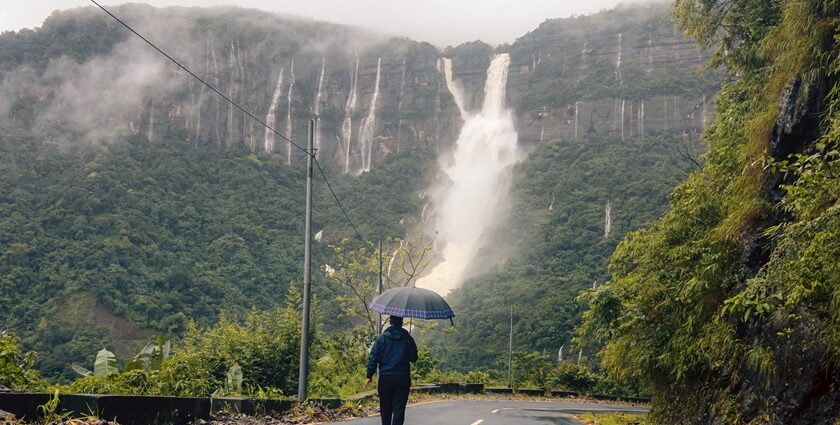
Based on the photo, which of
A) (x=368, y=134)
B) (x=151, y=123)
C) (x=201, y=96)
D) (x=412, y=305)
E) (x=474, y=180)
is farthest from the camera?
(x=368, y=134)

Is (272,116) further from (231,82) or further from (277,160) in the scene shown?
(277,160)

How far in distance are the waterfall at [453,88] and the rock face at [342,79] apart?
1336 mm

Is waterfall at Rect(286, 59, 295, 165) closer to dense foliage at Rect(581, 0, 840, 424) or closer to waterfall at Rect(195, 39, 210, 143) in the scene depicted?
waterfall at Rect(195, 39, 210, 143)

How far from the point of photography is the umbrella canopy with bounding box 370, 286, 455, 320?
28.0 feet

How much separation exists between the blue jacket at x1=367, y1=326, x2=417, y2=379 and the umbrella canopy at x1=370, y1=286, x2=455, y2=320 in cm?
27

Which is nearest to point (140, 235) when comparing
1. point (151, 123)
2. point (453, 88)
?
point (151, 123)

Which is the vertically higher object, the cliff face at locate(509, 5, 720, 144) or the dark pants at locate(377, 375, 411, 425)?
the cliff face at locate(509, 5, 720, 144)

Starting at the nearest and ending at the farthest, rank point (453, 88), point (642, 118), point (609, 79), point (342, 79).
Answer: point (642, 118), point (609, 79), point (342, 79), point (453, 88)

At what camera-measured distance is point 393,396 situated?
8219 mm

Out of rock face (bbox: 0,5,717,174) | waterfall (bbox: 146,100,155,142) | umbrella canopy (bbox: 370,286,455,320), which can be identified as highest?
rock face (bbox: 0,5,717,174)

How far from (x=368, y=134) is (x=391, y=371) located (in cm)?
14157

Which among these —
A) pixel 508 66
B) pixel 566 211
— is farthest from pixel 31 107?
pixel 508 66

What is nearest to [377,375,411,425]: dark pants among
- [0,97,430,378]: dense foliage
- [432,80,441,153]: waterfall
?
[0,97,430,378]: dense foliage

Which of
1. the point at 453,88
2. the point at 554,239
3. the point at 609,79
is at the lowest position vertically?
the point at 554,239
